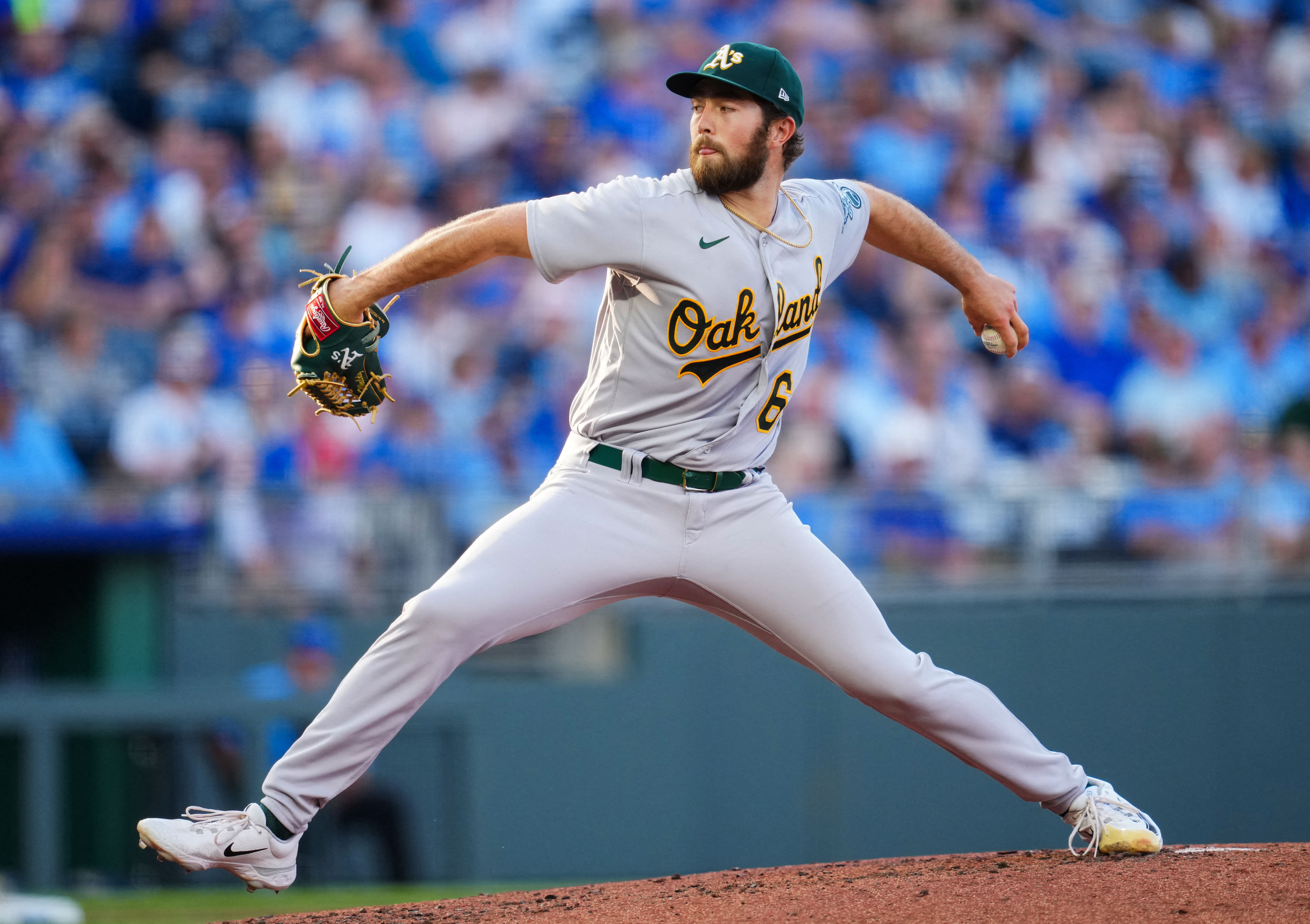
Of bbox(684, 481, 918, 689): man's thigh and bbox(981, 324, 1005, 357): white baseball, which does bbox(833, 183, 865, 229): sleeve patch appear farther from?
bbox(684, 481, 918, 689): man's thigh

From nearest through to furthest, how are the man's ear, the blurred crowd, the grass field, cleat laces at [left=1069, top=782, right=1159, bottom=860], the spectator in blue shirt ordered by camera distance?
the man's ear < cleat laces at [left=1069, top=782, right=1159, bottom=860] < the grass field < the blurred crowd < the spectator in blue shirt

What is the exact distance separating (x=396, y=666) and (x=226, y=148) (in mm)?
7168

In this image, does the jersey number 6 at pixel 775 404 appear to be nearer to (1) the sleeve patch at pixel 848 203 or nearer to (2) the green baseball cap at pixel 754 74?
(1) the sleeve patch at pixel 848 203

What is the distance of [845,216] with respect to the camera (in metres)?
3.66

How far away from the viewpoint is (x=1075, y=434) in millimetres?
7750

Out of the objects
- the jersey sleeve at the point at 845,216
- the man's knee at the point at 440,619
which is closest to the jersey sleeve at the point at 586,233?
the jersey sleeve at the point at 845,216

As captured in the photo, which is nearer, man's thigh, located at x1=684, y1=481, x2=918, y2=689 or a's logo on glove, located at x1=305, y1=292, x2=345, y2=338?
a's logo on glove, located at x1=305, y1=292, x2=345, y2=338

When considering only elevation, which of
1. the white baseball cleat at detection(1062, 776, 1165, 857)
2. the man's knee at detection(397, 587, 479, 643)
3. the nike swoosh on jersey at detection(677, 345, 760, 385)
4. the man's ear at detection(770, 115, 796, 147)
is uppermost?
the man's ear at detection(770, 115, 796, 147)

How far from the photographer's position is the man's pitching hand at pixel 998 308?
379cm

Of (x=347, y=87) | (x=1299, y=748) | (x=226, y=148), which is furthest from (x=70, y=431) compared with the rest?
(x=1299, y=748)

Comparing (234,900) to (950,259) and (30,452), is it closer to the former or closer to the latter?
(30,452)

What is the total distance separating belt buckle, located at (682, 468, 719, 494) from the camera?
343 cm

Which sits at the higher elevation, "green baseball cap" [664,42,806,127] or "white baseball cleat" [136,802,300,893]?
"green baseball cap" [664,42,806,127]

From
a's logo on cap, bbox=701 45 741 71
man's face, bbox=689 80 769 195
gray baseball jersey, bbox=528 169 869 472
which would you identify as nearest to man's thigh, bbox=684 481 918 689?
gray baseball jersey, bbox=528 169 869 472
